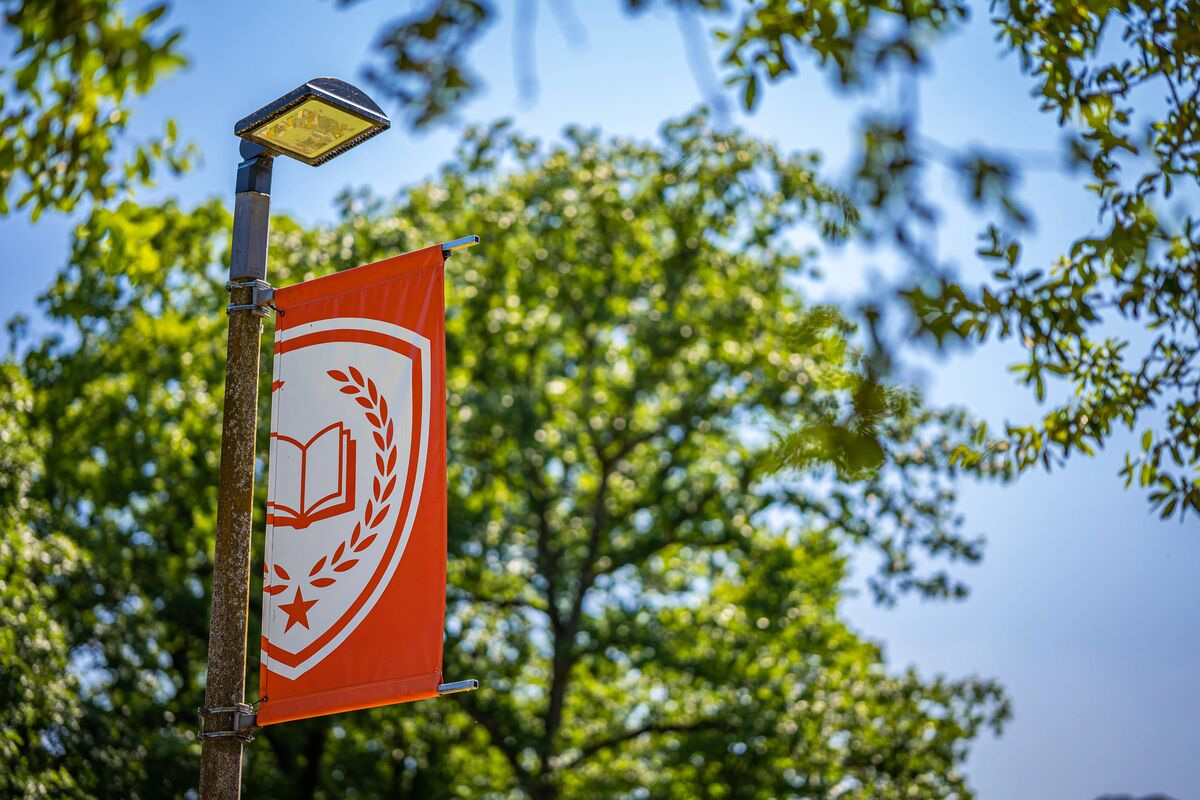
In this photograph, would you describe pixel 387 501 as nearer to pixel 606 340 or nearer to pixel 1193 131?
pixel 1193 131

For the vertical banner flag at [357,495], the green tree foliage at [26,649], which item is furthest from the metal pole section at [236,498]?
the green tree foliage at [26,649]

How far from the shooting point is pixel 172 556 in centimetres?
1686

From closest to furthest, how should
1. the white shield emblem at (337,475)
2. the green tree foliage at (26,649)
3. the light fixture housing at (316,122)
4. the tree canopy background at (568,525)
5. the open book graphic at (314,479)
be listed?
the white shield emblem at (337,475) < the open book graphic at (314,479) < the light fixture housing at (316,122) < the green tree foliage at (26,649) < the tree canopy background at (568,525)

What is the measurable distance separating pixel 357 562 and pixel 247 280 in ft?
4.63

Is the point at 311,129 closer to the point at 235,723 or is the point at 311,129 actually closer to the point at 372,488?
the point at 372,488

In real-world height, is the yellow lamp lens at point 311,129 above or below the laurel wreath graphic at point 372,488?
above

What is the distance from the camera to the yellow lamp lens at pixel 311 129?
5613 millimetres

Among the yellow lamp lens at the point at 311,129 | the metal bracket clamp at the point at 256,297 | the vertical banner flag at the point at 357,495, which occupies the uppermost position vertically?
the yellow lamp lens at the point at 311,129

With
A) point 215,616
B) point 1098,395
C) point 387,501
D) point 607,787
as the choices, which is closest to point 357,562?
point 387,501

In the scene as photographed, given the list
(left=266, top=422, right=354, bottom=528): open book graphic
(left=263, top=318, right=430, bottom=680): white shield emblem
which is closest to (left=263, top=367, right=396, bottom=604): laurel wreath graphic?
(left=263, top=318, right=430, bottom=680): white shield emblem

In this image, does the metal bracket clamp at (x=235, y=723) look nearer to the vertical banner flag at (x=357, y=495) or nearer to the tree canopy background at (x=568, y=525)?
the vertical banner flag at (x=357, y=495)

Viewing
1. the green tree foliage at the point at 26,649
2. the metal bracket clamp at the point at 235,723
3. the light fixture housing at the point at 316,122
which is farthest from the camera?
the green tree foliage at the point at 26,649

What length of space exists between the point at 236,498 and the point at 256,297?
3.00ft

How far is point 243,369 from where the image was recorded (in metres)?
5.60
